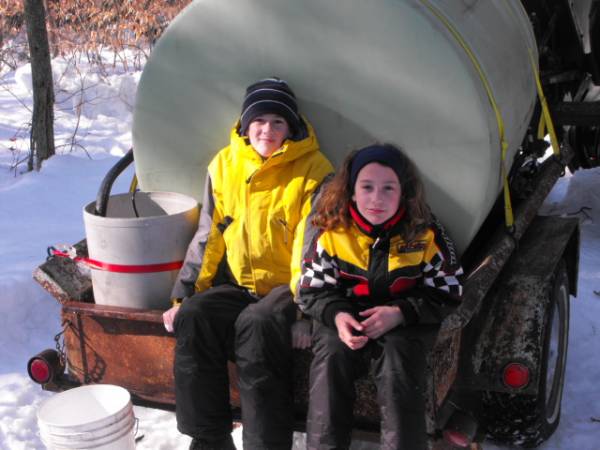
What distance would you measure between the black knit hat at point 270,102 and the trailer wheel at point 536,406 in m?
1.22

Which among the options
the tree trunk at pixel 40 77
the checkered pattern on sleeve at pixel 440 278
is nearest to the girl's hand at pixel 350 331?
the checkered pattern on sleeve at pixel 440 278

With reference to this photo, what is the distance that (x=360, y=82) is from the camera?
114 inches

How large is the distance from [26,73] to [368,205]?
11.5 m

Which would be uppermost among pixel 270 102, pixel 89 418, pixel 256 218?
pixel 270 102

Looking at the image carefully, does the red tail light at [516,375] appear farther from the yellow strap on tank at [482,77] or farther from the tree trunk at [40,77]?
the tree trunk at [40,77]

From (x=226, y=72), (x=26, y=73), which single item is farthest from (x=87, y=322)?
(x=26, y=73)

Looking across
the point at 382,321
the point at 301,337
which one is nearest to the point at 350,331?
the point at 382,321

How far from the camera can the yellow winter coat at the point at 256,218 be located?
2.80 meters

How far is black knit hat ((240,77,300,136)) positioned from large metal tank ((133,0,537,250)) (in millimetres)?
109

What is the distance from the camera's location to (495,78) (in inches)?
116

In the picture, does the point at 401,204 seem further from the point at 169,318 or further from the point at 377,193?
the point at 169,318

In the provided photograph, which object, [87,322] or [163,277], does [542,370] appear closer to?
[163,277]

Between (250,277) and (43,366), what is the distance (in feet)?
2.91

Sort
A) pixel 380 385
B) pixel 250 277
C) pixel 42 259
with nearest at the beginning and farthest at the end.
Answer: pixel 380 385
pixel 250 277
pixel 42 259
